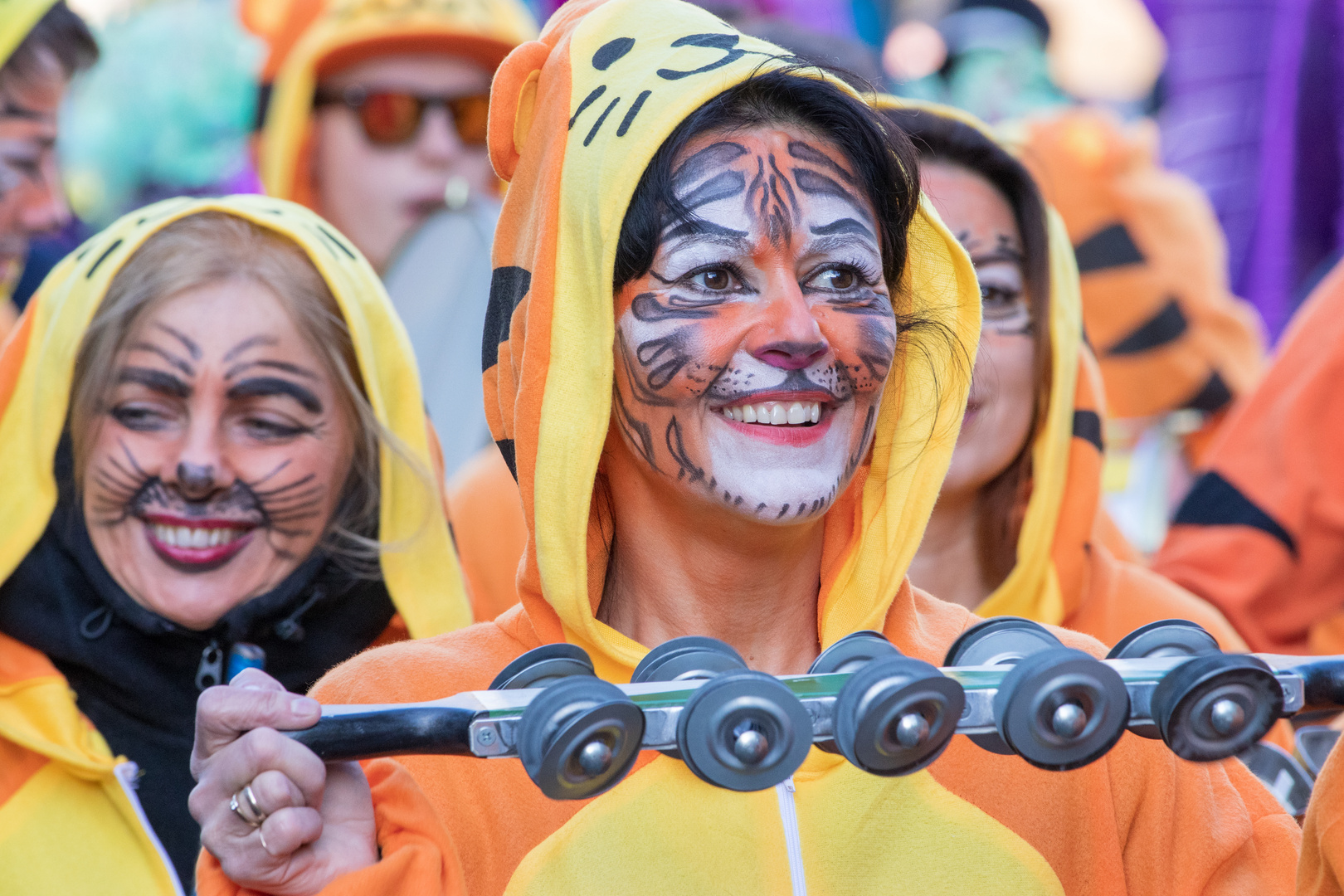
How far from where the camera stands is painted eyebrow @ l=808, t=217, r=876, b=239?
2.02m

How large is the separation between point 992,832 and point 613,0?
119 centimetres

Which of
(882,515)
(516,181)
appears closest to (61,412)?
(516,181)

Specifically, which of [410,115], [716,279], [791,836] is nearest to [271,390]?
[716,279]

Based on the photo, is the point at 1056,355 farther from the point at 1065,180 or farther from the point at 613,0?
the point at 1065,180

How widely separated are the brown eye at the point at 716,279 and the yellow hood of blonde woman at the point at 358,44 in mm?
3432

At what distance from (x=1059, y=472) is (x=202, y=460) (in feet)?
5.48

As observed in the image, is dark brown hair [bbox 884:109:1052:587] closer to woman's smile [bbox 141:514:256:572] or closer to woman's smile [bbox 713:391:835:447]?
woman's smile [bbox 713:391:835:447]

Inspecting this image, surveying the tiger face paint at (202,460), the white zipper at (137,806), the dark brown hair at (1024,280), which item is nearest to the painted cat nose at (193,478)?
the tiger face paint at (202,460)

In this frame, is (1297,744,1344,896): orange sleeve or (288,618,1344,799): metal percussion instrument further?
(1297,744,1344,896): orange sleeve

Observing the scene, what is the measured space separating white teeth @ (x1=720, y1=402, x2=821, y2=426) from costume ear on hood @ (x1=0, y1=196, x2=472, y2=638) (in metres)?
0.95

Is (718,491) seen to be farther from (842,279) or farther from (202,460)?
(202,460)

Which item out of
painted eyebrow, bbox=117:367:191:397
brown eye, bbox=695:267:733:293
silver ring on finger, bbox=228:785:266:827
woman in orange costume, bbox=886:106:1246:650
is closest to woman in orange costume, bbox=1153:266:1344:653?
woman in orange costume, bbox=886:106:1246:650

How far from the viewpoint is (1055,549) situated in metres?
3.16

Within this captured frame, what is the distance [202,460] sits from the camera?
2.68 meters
